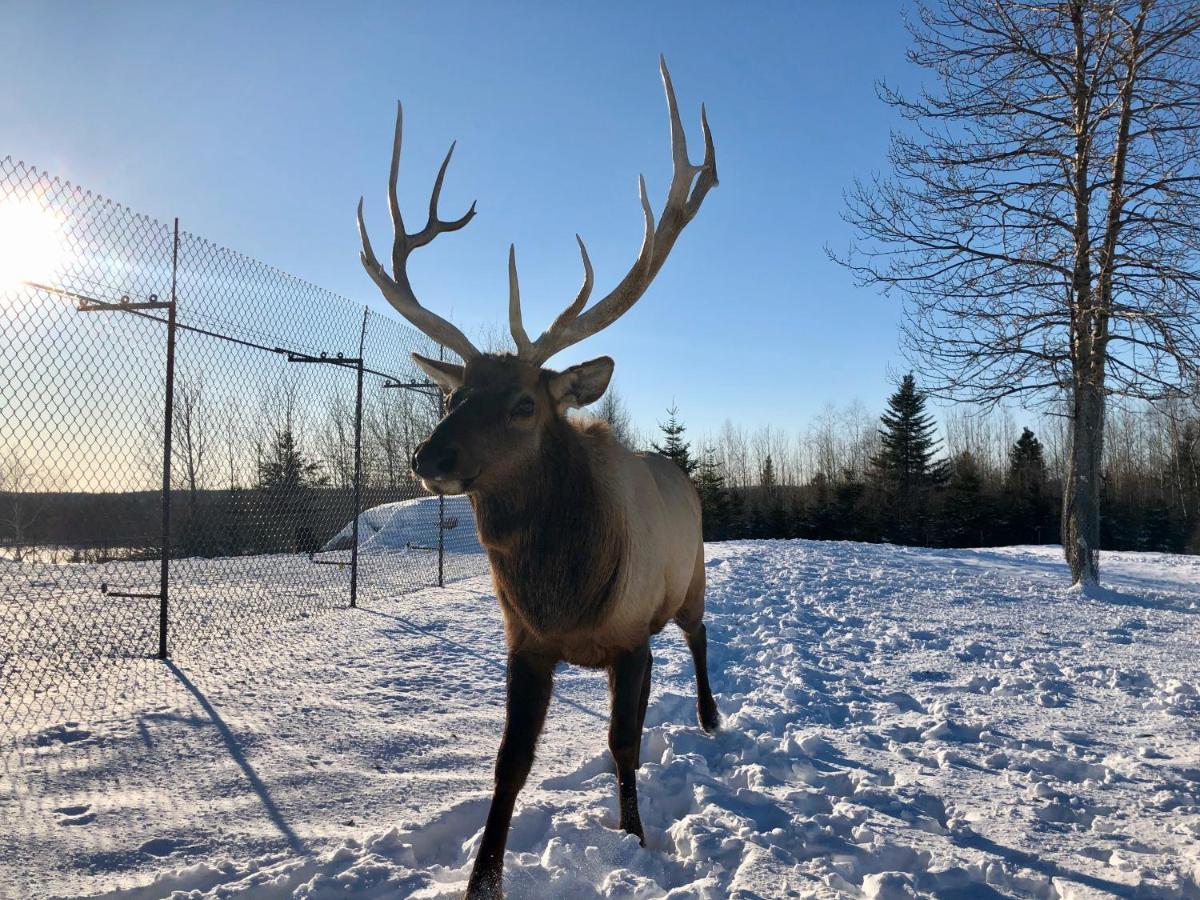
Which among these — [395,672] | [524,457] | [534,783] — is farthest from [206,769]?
[524,457]

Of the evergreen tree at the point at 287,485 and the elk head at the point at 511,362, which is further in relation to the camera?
the evergreen tree at the point at 287,485

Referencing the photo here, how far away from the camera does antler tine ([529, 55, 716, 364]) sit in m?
3.27

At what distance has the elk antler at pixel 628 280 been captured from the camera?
324 cm

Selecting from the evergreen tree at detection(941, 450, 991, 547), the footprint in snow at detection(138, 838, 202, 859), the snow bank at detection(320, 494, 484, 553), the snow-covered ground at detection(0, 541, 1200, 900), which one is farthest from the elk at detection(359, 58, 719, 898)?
the evergreen tree at detection(941, 450, 991, 547)

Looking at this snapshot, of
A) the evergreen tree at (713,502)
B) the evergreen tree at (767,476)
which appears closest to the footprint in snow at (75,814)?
the evergreen tree at (713,502)

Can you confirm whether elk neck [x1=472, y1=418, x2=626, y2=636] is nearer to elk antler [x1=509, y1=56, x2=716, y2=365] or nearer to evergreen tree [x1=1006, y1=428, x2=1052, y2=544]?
elk antler [x1=509, y1=56, x2=716, y2=365]

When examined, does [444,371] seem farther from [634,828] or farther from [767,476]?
[767,476]

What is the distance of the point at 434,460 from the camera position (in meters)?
2.51

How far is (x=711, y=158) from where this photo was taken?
12.4 feet

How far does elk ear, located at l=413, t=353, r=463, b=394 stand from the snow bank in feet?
35.7

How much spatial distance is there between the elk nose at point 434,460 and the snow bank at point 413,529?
38.3 ft

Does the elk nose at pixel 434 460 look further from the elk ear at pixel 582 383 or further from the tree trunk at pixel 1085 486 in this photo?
the tree trunk at pixel 1085 486

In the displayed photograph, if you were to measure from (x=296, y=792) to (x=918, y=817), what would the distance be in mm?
2904

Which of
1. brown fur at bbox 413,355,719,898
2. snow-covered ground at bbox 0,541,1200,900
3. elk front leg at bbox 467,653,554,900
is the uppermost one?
brown fur at bbox 413,355,719,898
